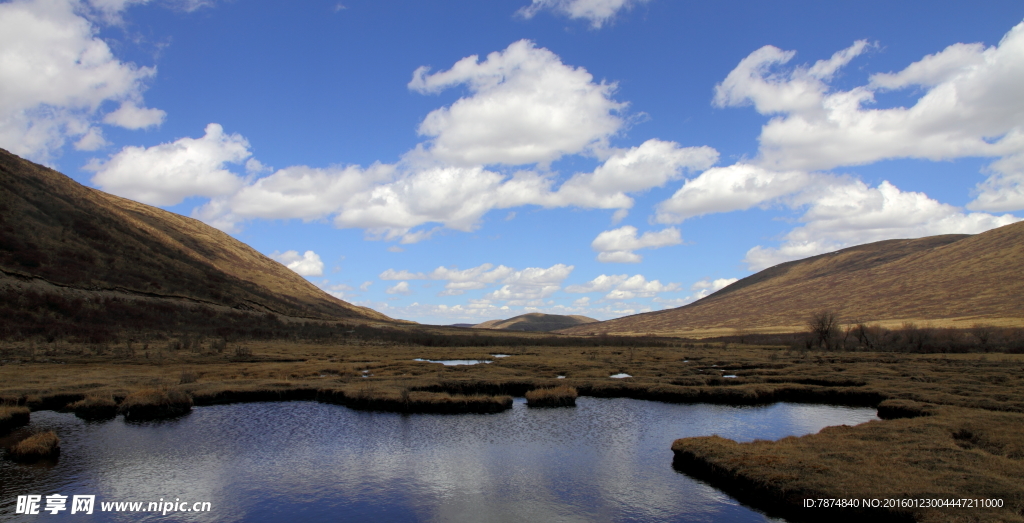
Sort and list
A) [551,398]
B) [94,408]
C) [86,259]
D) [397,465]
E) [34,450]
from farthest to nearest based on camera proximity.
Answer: [86,259]
[551,398]
[94,408]
[397,465]
[34,450]

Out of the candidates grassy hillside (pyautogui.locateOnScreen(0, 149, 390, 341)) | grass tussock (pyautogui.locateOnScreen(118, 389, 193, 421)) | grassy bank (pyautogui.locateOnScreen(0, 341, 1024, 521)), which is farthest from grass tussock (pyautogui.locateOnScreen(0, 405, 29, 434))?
grassy hillside (pyautogui.locateOnScreen(0, 149, 390, 341))

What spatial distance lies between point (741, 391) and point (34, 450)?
38243mm

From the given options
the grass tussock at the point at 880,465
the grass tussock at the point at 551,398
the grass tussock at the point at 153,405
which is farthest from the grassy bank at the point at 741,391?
the grass tussock at the point at 153,405

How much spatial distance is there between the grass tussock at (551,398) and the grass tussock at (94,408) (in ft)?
78.6

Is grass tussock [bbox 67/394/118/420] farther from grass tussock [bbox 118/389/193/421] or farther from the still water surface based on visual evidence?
the still water surface

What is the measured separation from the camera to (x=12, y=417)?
26266 millimetres

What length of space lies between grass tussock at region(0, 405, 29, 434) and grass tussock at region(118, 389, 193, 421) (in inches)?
157

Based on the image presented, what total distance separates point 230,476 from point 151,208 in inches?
7949

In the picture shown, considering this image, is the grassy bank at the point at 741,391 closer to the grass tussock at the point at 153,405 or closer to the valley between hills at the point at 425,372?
the valley between hills at the point at 425,372

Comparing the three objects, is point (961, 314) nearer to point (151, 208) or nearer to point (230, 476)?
point (230, 476)

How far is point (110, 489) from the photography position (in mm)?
18562

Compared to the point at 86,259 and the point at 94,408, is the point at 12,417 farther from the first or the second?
the point at 86,259

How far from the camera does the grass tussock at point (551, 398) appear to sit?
3466 cm

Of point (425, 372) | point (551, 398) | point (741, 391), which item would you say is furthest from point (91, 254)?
point (741, 391)
